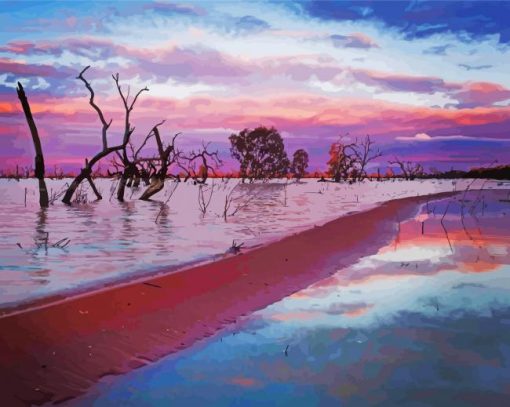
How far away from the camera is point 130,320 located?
538cm

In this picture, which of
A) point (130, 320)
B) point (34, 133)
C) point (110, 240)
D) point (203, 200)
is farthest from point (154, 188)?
point (130, 320)

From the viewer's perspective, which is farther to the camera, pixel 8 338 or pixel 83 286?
pixel 83 286

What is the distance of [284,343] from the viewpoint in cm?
476

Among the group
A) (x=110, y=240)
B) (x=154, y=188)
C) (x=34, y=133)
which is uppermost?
(x=34, y=133)

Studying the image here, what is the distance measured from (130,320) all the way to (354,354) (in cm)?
196

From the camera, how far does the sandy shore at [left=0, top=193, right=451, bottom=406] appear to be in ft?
13.1

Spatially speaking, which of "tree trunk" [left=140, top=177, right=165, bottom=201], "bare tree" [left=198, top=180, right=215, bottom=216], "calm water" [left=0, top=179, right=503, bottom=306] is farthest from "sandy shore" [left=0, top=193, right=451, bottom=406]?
"tree trunk" [left=140, top=177, right=165, bottom=201]

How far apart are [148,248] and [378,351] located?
6711mm

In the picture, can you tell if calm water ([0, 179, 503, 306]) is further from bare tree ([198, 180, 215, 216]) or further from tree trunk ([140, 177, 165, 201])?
tree trunk ([140, 177, 165, 201])

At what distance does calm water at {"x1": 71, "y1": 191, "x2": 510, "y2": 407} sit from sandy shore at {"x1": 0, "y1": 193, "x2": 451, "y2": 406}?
0.74 feet

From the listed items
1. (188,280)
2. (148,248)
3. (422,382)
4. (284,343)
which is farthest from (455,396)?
(148,248)

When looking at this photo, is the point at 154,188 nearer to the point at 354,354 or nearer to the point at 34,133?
the point at 34,133

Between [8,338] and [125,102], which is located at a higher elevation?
[125,102]

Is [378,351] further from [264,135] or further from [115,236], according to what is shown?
[264,135]
